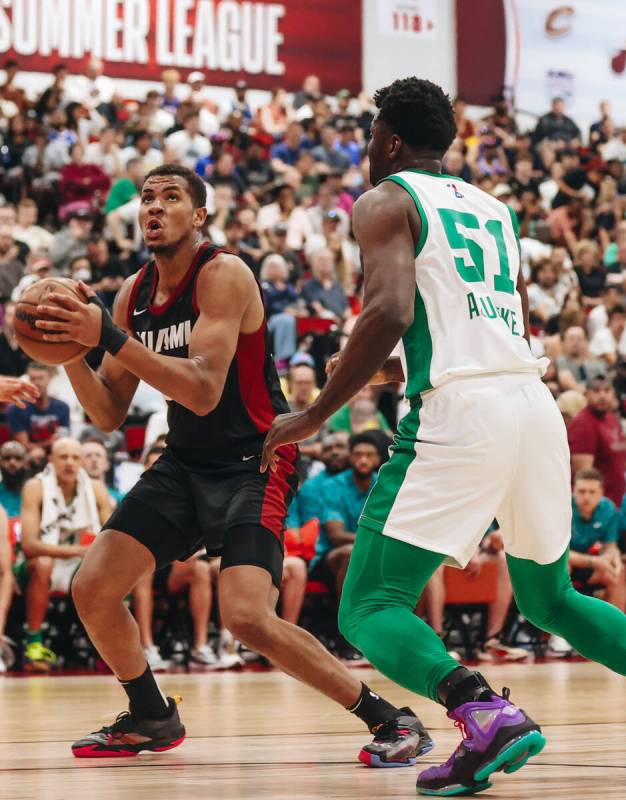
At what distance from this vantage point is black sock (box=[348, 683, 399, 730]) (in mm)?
4453

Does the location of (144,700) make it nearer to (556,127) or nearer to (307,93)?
(307,93)

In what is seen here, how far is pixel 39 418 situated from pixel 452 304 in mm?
7447

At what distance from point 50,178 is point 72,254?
201 cm

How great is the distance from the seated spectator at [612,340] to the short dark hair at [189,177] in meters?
9.51

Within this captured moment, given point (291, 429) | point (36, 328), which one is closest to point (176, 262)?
point (36, 328)

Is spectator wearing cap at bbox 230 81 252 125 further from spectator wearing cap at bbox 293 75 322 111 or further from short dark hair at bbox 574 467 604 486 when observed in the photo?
short dark hair at bbox 574 467 604 486

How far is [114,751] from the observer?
4676 mm

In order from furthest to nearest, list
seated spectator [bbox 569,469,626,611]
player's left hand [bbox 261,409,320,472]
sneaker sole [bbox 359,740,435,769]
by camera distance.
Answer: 1. seated spectator [bbox 569,469,626,611]
2. sneaker sole [bbox 359,740,435,769]
3. player's left hand [bbox 261,409,320,472]

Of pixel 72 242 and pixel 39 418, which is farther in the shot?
pixel 72 242

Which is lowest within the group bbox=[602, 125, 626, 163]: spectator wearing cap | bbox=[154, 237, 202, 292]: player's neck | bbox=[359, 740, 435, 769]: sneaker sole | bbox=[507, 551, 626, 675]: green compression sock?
bbox=[359, 740, 435, 769]: sneaker sole

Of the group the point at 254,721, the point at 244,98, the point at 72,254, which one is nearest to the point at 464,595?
the point at 254,721

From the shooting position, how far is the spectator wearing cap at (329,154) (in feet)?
59.2

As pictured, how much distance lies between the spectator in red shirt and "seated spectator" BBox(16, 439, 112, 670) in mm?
3892

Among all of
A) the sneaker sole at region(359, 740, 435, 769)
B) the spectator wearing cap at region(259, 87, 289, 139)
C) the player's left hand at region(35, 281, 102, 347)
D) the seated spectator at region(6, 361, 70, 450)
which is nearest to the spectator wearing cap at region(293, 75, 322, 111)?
the spectator wearing cap at region(259, 87, 289, 139)
